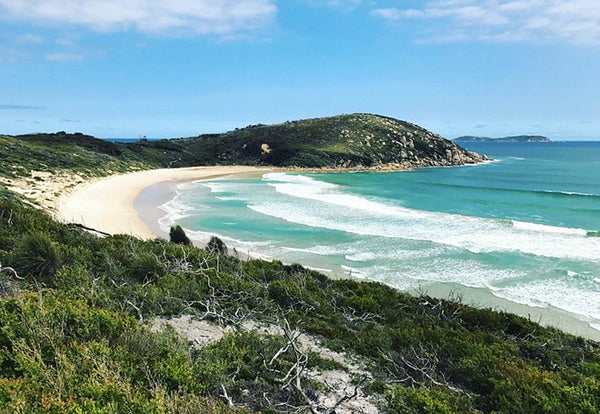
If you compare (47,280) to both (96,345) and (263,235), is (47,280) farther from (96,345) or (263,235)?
(263,235)

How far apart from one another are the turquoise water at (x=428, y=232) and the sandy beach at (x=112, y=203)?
7.61 ft

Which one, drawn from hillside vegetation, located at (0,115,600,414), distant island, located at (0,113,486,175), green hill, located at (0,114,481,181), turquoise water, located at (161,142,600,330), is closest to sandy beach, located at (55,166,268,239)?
turquoise water, located at (161,142,600,330)

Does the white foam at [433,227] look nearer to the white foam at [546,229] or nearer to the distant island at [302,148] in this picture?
the white foam at [546,229]

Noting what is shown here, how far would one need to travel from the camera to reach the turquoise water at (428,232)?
49.3 ft

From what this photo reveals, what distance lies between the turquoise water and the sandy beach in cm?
232

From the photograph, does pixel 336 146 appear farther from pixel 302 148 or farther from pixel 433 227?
pixel 433 227

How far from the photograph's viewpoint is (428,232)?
896 inches

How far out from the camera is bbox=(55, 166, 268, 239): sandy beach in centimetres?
2201

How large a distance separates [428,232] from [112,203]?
2178cm

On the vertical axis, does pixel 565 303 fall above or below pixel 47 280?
below

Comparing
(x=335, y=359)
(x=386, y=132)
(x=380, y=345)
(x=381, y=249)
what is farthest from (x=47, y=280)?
(x=386, y=132)

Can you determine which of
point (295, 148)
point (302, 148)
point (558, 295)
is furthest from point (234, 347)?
point (302, 148)

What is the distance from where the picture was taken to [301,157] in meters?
71.2

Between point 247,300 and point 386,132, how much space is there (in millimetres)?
81336
